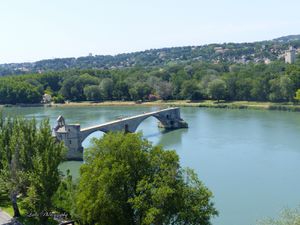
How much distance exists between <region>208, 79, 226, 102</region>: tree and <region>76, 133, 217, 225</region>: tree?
63666mm

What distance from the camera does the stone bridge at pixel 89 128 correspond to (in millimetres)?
43281

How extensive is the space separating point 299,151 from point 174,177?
87.8 feet

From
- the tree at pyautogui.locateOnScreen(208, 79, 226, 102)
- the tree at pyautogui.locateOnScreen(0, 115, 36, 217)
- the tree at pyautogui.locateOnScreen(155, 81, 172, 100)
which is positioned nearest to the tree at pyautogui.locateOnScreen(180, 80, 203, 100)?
the tree at pyautogui.locateOnScreen(155, 81, 172, 100)

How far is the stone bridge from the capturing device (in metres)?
43.3

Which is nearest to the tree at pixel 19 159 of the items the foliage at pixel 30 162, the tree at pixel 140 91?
the foliage at pixel 30 162

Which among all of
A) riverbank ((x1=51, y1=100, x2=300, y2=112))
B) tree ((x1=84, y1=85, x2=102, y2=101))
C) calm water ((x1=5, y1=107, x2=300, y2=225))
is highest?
tree ((x1=84, y1=85, x2=102, y2=101))

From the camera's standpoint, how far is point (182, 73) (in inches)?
3799

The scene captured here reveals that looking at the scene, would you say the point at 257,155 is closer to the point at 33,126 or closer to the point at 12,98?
the point at 33,126

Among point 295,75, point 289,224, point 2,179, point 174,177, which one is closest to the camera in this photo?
point 289,224

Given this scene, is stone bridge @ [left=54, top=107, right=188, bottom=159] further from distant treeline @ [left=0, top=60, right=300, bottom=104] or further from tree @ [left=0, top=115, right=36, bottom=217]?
distant treeline @ [left=0, top=60, right=300, bottom=104]

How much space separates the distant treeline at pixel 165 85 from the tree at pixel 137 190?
2322 inches

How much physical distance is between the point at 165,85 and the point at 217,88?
37.9ft

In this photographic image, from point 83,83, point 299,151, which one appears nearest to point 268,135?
point 299,151

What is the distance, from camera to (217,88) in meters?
81.8
